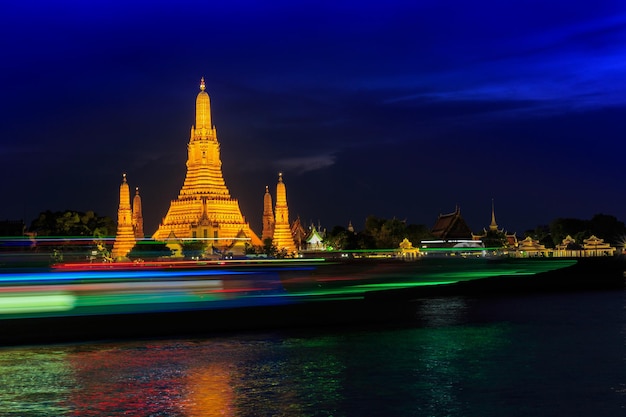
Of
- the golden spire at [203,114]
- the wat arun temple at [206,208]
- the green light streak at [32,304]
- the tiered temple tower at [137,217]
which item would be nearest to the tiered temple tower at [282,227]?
the wat arun temple at [206,208]

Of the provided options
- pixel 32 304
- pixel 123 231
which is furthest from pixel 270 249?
pixel 32 304

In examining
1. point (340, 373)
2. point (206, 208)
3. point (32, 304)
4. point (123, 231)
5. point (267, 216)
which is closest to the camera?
point (340, 373)

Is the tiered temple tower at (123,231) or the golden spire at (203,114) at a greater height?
the golden spire at (203,114)

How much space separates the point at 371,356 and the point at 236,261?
2340 inches

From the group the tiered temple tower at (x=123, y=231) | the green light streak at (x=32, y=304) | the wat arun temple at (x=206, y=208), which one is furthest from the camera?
the wat arun temple at (x=206, y=208)

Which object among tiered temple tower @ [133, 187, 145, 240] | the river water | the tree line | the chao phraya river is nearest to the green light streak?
the chao phraya river

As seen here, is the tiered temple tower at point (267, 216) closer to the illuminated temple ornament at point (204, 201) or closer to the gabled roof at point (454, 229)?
the illuminated temple ornament at point (204, 201)

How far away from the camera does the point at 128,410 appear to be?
10.6 meters

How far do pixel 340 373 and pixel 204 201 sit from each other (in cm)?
8013

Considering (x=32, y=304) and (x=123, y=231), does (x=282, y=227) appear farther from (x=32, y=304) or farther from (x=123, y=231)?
(x=32, y=304)

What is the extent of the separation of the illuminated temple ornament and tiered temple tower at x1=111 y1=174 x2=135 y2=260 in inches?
248

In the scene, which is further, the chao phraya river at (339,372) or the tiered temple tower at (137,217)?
the tiered temple tower at (137,217)

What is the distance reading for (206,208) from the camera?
301 ft

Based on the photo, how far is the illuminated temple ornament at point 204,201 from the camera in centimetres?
9069
